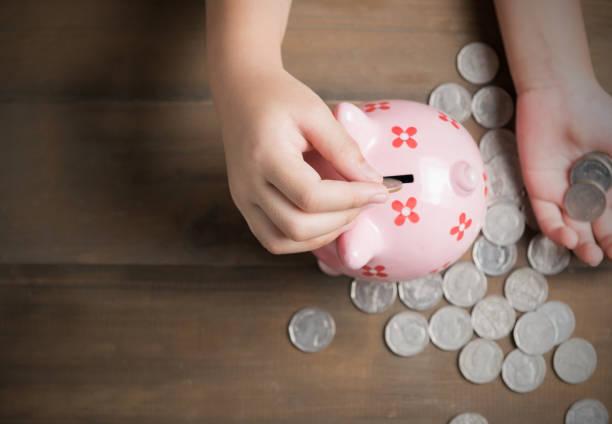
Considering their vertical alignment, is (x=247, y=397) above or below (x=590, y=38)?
below

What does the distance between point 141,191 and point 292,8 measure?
0.95 ft

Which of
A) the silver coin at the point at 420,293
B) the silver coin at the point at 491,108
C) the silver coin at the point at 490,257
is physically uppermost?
the silver coin at the point at 491,108

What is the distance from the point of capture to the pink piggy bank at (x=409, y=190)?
1.85 feet

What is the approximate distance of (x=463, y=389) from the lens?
749 millimetres

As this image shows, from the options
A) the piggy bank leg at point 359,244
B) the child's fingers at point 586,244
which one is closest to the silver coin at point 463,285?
the child's fingers at point 586,244

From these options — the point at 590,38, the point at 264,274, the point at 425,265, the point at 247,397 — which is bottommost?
the point at 247,397

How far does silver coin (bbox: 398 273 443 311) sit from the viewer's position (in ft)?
2.46

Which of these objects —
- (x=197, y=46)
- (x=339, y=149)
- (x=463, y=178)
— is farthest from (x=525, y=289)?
(x=197, y=46)

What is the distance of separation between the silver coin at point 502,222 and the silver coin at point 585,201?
0.19 feet

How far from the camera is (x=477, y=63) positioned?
2.57 ft

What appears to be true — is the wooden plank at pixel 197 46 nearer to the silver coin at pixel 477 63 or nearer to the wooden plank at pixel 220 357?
the silver coin at pixel 477 63

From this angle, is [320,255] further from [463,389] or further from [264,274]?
[463,389]

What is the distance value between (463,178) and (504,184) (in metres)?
0.21

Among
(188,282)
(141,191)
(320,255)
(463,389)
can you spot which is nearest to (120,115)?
(141,191)
